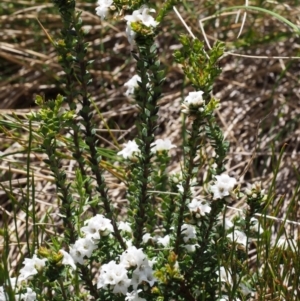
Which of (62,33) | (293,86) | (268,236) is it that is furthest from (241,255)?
(293,86)

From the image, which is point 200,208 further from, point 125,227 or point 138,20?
point 138,20

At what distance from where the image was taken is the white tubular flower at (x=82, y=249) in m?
1.49

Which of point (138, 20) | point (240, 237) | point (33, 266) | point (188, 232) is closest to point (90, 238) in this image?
point (33, 266)

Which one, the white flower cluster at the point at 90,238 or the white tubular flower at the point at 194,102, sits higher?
the white tubular flower at the point at 194,102

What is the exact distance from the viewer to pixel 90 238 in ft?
4.93

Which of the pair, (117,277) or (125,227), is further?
(125,227)

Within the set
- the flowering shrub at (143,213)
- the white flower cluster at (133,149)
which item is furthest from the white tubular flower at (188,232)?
the white flower cluster at (133,149)

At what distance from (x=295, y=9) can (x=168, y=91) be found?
0.62m

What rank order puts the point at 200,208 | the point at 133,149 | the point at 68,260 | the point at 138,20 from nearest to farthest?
the point at 138,20 < the point at 68,260 < the point at 200,208 < the point at 133,149

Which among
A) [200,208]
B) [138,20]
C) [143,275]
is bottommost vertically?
[143,275]

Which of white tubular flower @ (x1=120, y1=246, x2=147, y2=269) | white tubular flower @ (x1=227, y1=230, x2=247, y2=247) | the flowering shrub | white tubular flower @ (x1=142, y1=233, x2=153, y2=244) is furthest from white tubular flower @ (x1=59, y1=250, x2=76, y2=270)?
white tubular flower @ (x1=227, y1=230, x2=247, y2=247)

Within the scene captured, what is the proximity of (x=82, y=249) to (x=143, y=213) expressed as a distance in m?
0.19

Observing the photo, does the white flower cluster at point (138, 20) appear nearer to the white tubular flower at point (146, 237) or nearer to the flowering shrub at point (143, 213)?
the flowering shrub at point (143, 213)

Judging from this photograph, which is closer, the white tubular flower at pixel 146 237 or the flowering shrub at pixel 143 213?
the flowering shrub at pixel 143 213
